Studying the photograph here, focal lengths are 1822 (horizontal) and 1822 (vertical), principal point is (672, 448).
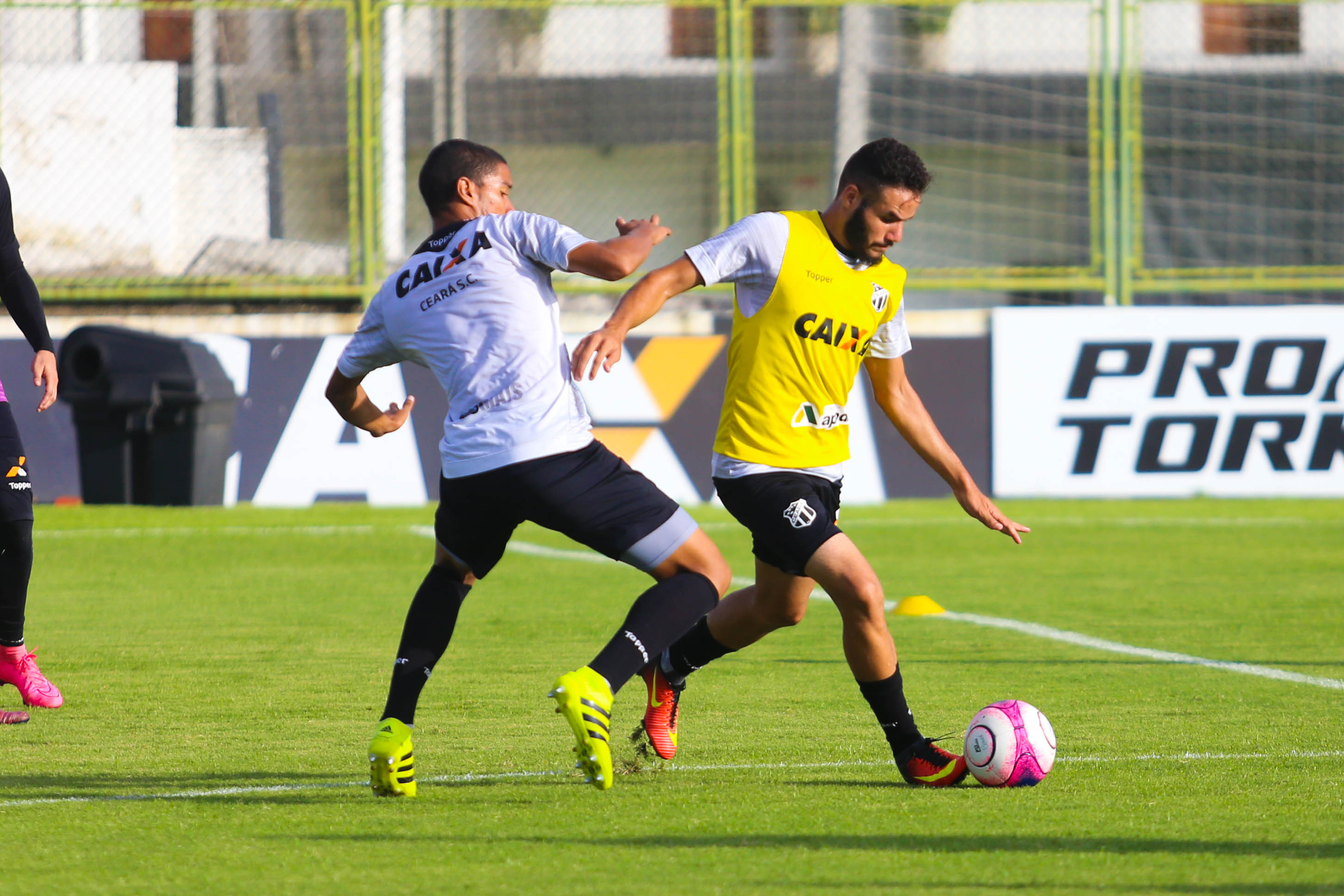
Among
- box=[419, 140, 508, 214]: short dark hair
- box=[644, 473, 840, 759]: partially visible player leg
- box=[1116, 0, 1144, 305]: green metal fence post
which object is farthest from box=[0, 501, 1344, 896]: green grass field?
box=[1116, 0, 1144, 305]: green metal fence post

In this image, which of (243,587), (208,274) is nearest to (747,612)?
(243,587)

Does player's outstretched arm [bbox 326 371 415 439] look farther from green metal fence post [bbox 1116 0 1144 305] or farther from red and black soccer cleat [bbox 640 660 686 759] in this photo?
green metal fence post [bbox 1116 0 1144 305]

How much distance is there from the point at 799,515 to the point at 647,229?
88 centimetres

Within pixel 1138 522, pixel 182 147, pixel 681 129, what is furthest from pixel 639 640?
pixel 681 129

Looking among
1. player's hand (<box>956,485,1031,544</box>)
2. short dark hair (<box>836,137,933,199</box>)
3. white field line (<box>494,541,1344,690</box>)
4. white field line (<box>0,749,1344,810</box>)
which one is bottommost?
white field line (<box>494,541,1344,690</box>)

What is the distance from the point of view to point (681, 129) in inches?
674

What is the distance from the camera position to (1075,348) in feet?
46.3

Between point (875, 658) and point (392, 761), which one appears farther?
point (875, 658)

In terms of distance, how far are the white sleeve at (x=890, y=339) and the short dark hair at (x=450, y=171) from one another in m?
1.20

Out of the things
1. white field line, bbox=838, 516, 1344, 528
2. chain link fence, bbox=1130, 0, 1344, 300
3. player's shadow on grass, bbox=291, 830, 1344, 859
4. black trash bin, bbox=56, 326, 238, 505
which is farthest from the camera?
chain link fence, bbox=1130, 0, 1344, 300

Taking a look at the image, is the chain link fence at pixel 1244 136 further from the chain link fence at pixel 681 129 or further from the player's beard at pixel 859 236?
the player's beard at pixel 859 236

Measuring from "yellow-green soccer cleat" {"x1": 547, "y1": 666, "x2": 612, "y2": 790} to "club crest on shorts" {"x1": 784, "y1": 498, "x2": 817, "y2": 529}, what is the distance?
2.64ft

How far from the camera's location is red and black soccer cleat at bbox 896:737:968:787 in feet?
15.5

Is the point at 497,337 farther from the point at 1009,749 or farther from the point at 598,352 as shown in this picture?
the point at 1009,749
